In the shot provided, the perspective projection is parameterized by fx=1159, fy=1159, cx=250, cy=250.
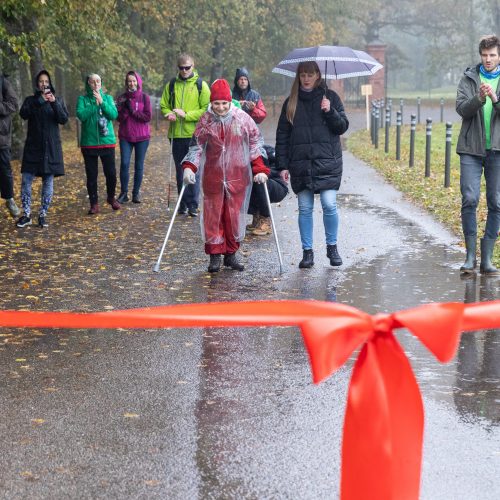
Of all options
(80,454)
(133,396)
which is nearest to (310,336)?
(80,454)

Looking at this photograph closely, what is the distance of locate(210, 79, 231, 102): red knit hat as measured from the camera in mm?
10055

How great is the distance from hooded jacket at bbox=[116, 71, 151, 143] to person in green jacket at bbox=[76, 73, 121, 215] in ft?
2.27

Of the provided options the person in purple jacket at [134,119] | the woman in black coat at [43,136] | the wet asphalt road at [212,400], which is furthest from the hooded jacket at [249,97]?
the wet asphalt road at [212,400]

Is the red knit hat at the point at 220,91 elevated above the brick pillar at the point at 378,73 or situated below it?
above

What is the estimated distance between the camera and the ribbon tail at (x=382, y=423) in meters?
3.04

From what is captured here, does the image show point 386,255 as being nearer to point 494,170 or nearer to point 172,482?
point 494,170

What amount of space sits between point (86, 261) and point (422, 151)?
18650mm

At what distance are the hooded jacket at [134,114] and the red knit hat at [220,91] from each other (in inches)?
235

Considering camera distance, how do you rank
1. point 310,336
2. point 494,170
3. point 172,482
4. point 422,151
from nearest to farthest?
1. point 310,336
2. point 172,482
3. point 494,170
4. point 422,151

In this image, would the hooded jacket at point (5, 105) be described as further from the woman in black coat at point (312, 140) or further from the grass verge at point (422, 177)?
the grass verge at point (422, 177)

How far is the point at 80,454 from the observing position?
5.18m

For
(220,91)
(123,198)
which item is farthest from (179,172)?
(220,91)

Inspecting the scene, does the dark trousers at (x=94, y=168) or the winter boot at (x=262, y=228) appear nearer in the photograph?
the winter boot at (x=262, y=228)

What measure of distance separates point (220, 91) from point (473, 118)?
2.19 metres
